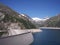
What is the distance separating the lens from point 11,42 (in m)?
20.5

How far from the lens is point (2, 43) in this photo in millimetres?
18000

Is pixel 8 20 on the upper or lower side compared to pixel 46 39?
upper

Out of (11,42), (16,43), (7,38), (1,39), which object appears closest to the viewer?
(1,39)

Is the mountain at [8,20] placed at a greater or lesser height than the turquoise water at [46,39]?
greater

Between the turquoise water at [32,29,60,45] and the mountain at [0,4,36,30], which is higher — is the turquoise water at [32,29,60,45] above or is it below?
below

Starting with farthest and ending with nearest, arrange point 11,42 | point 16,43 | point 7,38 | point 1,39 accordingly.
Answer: point 16,43
point 11,42
point 7,38
point 1,39

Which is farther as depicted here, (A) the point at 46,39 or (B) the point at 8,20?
(B) the point at 8,20

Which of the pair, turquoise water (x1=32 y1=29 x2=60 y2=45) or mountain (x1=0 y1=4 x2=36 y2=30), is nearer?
Answer: mountain (x1=0 y1=4 x2=36 y2=30)

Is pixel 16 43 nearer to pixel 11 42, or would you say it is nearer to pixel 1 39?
pixel 11 42

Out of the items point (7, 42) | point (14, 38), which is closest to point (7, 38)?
point (7, 42)

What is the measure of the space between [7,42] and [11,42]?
50.5 inches

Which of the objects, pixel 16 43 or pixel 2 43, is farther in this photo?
pixel 16 43

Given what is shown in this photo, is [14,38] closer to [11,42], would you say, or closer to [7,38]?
[11,42]

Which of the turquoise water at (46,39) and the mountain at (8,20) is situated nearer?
the mountain at (8,20)
